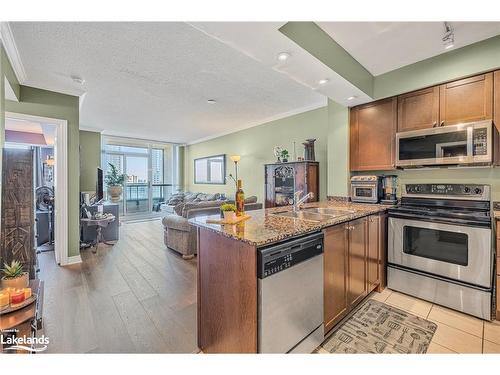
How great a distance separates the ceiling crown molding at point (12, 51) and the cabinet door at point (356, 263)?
3440 millimetres

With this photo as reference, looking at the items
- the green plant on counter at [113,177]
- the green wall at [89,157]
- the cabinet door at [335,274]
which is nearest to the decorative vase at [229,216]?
the cabinet door at [335,274]

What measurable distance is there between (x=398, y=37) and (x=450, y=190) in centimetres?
169

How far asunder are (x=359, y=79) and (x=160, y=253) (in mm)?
3879

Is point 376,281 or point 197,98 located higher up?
point 197,98

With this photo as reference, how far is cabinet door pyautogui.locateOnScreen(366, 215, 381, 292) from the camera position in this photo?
7.48 feet

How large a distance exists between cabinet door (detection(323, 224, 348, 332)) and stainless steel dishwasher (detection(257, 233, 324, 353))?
11 cm

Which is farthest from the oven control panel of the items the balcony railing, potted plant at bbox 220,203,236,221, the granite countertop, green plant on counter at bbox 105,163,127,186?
the balcony railing

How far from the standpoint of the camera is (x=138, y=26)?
6.63 feet

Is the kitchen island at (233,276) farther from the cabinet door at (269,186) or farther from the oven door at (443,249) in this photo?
the cabinet door at (269,186)

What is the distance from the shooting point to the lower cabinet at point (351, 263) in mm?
1757
